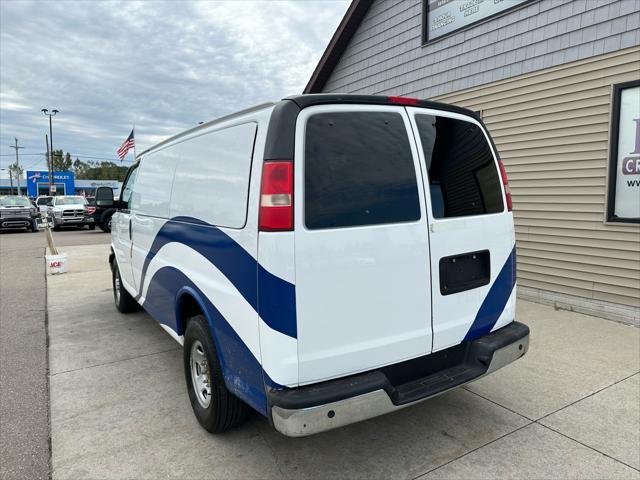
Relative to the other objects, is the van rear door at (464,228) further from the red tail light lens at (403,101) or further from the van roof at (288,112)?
the van roof at (288,112)

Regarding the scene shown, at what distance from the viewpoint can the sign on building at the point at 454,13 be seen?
22.2ft

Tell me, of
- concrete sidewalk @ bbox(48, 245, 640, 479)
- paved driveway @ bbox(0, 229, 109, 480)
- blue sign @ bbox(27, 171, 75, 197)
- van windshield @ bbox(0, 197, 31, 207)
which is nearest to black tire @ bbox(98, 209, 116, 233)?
paved driveway @ bbox(0, 229, 109, 480)

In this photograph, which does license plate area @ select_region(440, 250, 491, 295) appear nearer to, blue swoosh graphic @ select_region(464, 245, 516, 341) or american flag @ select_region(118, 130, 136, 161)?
blue swoosh graphic @ select_region(464, 245, 516, 341)

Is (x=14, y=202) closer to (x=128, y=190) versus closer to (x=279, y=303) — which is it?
(x=128, y=190)

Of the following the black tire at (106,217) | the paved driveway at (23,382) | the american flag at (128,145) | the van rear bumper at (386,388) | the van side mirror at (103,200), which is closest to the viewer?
the van rear bumper at (386,388)

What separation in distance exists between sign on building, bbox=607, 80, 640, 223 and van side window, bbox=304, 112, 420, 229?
4149 mm

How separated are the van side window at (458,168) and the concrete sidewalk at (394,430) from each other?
151 centimetres

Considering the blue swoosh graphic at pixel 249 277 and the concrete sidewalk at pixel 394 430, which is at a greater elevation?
the blue swoosh graphic at pixel 249 277

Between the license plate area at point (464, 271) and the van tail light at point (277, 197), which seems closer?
the van tail light at point (277, 197)

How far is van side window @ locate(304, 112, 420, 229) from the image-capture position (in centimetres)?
230

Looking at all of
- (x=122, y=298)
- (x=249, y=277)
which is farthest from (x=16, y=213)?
(x=249, y=277)

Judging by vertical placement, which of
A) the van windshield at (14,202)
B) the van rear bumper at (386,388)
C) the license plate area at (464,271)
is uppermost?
the van windshield at (14,202)

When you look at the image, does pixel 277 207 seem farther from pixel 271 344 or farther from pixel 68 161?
pixel 68 161

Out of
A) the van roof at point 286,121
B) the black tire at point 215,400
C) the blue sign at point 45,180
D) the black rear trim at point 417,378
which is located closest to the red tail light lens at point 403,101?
the van roof at point 286,121
